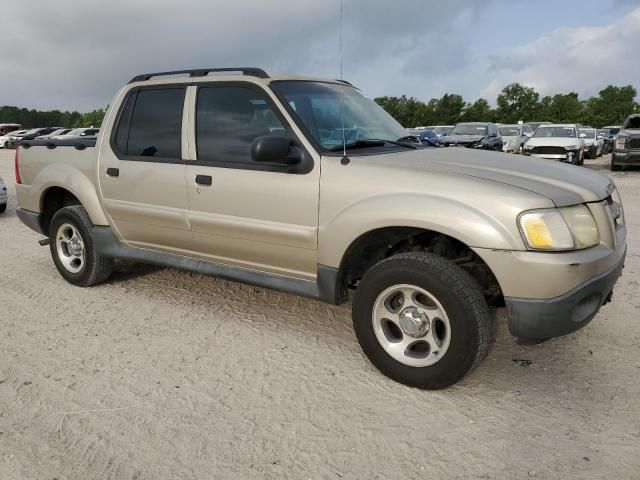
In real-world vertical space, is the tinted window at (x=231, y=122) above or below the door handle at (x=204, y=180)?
above

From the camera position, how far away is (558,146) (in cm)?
1784

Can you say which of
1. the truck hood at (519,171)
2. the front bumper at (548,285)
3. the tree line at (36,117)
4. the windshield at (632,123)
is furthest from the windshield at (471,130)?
the tree line at (36,117)

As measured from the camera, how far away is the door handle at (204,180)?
12.8 feet

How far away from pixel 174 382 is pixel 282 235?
44.6 inches

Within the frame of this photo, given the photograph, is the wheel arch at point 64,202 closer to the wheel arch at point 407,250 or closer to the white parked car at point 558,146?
the wheel arch at point 407,250

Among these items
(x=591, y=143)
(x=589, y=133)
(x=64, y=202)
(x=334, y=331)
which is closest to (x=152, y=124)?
(x=64, y=202)

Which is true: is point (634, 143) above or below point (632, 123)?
below

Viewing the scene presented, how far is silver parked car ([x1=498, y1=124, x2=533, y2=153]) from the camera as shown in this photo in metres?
20.9

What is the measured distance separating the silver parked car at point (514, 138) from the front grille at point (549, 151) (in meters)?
1.34

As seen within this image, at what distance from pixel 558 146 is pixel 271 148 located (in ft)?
55.1

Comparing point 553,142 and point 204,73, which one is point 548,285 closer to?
point 204,73

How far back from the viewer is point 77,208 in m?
4.99

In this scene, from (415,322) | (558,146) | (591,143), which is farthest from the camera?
(591,143)

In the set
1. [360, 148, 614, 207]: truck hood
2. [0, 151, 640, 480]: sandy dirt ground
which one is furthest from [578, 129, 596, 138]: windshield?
[360, 148, 614, 207]: truck hood
